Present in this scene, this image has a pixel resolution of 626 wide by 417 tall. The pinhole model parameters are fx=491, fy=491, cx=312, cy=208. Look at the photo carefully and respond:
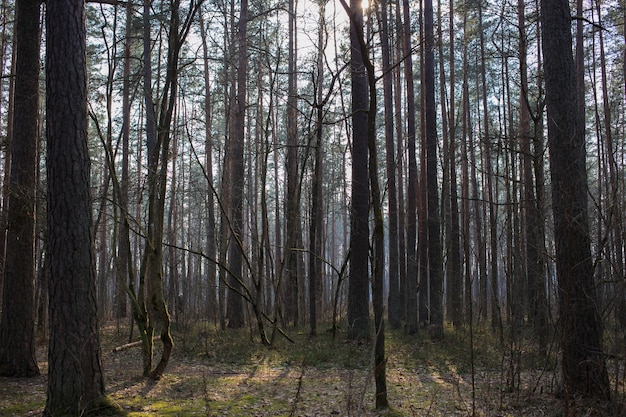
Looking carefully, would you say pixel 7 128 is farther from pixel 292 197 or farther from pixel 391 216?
pixel 391 216

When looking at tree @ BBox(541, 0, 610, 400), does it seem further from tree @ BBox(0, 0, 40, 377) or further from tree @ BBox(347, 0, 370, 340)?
tree @ BBox(0, 0, 40, 377)

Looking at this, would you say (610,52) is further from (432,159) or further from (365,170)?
(365,170)

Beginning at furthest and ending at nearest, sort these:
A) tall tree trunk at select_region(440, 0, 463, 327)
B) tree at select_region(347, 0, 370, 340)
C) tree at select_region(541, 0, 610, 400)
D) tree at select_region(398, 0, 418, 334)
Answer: tree at select_region(398, 0, 418, 334) < tall tree trunk at select_region(440, 0, 463, 327) < tree at select_region(347, 0, 370, 340) < tree at select_region(541, 0, 610, 400)

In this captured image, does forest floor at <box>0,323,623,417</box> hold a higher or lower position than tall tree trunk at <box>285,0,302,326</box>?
lower

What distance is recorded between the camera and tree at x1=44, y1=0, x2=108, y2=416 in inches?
197

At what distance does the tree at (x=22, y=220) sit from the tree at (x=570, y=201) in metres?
7.17

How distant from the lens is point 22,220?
7.33 meters

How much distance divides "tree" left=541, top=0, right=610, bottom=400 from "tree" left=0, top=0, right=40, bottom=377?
7.17 m

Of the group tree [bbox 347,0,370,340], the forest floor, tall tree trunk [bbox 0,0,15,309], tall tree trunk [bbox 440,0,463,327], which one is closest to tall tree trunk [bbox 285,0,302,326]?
tree [bbox 347,0,370,340]

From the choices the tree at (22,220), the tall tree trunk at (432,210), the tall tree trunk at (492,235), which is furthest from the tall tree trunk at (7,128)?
the tall tree trunk at (432,210)

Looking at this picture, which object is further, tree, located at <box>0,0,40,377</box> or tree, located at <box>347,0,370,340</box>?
tree, located at <box>347,0,370,340</box>

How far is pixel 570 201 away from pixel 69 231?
567cm

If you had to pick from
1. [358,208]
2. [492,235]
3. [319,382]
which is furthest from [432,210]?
[319,382]

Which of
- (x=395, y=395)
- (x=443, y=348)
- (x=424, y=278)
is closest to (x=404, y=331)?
(x=424, y=278)
